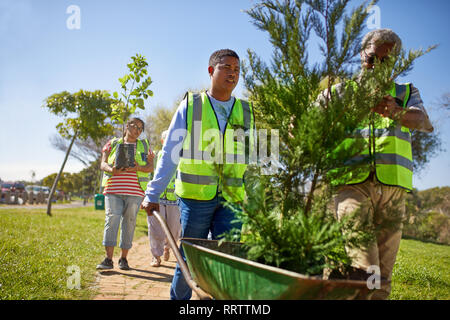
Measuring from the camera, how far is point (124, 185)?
4.98m

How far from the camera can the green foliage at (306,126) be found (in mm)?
1629

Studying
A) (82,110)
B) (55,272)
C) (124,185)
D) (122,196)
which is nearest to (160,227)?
(122,196)

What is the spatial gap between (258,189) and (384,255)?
1.48m

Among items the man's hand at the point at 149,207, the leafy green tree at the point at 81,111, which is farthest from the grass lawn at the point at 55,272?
the leafy green tree at the point at 81,111

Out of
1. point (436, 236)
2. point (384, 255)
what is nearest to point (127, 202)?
point (384, 255)

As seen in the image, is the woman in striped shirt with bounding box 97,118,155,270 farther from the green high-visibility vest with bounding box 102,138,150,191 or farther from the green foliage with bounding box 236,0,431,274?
the green foliage with bounding box 236,0,431,274

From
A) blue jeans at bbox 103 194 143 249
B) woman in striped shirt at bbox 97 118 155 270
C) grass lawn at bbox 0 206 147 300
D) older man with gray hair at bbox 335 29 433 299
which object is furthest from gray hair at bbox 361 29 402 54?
→ blue jeans at bbox 103 194 143 249

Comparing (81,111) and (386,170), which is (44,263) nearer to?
(386,170)

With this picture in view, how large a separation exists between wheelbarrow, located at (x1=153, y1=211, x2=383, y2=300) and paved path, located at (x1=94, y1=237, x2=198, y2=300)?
2.13 m

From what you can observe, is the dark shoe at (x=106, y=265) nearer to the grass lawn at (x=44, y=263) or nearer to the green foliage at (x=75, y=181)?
the grass lawn at (x=44, y=263)

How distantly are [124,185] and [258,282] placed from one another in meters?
3.93

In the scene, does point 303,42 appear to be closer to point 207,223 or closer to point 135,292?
point 207,223

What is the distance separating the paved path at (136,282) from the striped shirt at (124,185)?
1.17m
